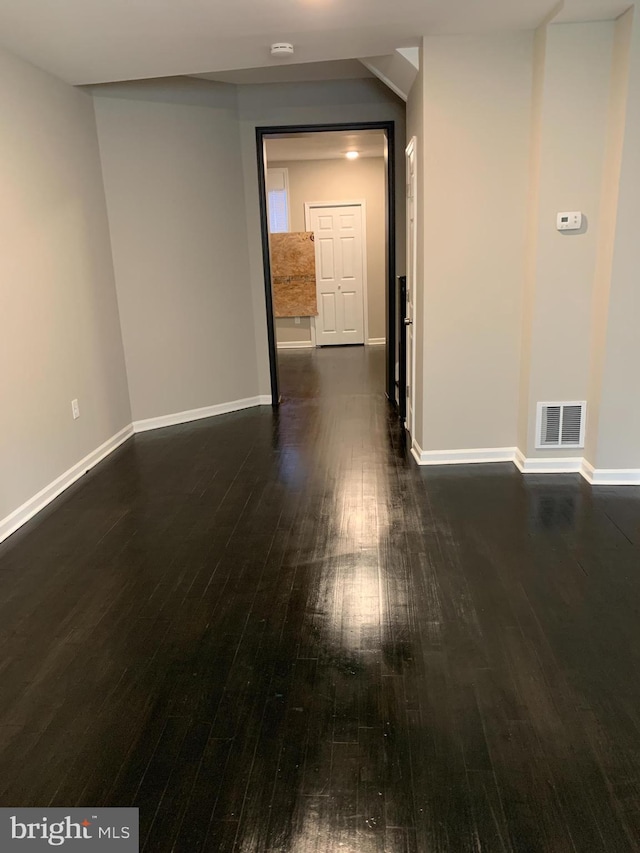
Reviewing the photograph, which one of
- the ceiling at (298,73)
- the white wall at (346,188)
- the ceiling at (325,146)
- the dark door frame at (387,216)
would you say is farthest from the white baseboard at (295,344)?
the ceiling at (298,73)

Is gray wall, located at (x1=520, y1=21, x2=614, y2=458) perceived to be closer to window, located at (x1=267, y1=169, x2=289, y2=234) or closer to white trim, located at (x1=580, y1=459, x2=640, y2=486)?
white trim, located at (x1=580, y1=459, x2=640, y2=486)

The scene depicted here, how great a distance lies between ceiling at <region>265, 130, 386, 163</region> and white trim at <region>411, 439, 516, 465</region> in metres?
4.38

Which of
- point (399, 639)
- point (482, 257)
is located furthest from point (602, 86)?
point (399, 639)

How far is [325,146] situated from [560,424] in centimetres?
573

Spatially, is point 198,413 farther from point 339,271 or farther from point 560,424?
point 339,271

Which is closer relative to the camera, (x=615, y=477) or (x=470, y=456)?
(x=615, y=477)

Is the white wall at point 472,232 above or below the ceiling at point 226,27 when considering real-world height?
below

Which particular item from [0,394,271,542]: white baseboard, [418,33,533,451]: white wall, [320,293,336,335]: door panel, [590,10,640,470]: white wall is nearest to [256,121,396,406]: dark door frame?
[0,394,271,542]: white baseboard

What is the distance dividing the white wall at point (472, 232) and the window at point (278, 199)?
5638 mm

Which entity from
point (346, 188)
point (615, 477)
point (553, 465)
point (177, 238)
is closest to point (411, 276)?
point (553, 465)

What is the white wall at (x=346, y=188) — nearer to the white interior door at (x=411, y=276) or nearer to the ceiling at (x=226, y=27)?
the white interior door at (x=411, y=276)

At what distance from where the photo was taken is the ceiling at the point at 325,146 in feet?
24.2

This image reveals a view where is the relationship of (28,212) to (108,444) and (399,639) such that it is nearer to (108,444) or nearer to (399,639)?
(108,444)

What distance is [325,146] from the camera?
8164mm
